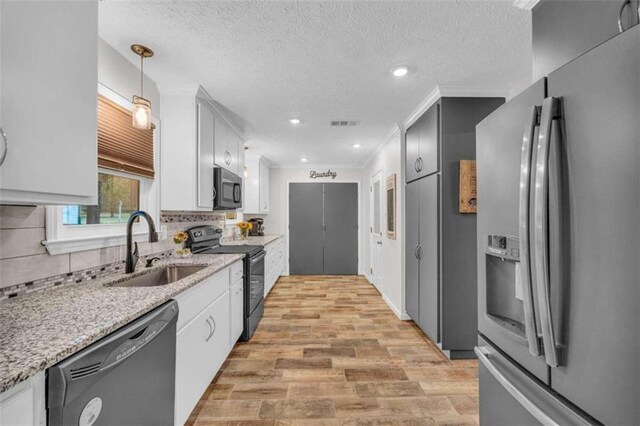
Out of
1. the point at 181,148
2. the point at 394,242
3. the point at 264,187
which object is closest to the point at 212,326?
the point at 181,148

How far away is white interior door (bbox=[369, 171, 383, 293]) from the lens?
15.7 ft

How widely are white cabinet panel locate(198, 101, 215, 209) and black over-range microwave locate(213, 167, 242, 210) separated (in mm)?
75

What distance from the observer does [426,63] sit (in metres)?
2.11

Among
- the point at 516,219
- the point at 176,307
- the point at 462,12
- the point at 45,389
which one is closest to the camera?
the point at 45,389

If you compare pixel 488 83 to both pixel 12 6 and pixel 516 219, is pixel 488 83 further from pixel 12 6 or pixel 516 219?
pixel 12 6

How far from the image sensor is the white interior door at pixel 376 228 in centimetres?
479

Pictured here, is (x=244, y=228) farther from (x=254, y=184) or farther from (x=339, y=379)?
(x=339, y=379)

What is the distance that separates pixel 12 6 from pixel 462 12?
6.34 ft

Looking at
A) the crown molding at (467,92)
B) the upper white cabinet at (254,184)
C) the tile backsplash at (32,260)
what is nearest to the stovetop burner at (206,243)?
the tile backsplash at (32,260)

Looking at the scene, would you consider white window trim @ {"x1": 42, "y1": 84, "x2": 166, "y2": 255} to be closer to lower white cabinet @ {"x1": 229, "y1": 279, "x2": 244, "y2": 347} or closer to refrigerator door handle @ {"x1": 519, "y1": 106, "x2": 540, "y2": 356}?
lower white cabinet @ {"x1": 229, "y1": 279, "x2": 244, "y2": 347}

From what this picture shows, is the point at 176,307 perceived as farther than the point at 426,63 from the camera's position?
No


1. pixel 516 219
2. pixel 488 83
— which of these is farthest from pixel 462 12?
pixel 516 219

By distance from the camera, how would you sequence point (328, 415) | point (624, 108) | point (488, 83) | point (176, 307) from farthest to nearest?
point (488, 83) → point (328, 415) → point (176, 307) → point (624, 108)

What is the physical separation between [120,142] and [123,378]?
1555 mm
